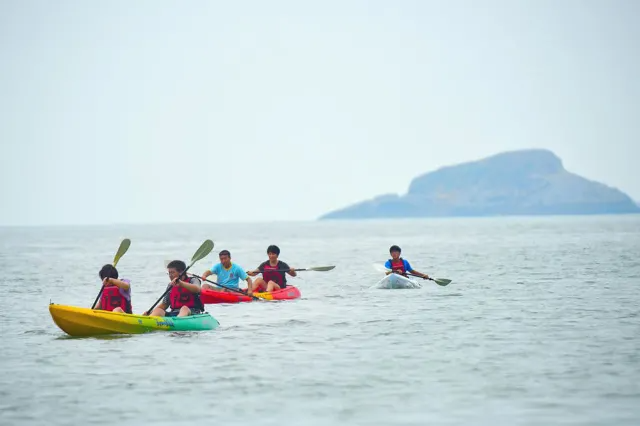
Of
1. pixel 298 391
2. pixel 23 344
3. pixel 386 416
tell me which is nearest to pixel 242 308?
pixel 23 344

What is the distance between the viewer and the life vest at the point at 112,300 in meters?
17.8

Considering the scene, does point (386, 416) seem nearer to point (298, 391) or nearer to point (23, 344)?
point (298, 391)

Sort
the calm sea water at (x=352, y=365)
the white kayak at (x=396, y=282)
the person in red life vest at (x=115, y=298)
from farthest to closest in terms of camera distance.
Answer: the white kayak at (x=396, y=282)
the person in red life vest at (x=115, y=298)
the calm sea water at (x=352, y=365)

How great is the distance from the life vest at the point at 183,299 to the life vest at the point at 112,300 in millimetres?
1109

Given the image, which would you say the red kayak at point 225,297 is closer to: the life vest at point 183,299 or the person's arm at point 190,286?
the life vest at point 183,299

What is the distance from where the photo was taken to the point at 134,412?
37.3 ft

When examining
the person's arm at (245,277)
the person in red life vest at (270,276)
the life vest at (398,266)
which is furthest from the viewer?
the life vest at (398,266)

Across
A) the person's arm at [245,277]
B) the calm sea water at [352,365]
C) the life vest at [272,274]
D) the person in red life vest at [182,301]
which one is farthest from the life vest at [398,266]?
the person in red life vest at [182,301]

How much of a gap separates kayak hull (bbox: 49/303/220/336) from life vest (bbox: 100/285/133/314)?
1.55ft

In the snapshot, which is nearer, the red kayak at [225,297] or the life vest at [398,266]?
the red kayak at [225,297]

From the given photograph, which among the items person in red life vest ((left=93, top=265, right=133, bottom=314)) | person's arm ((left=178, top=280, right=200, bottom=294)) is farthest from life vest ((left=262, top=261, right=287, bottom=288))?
person in red life vest ((left=93, top=265, right=133, bottom=314))

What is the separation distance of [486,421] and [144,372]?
18.9ft

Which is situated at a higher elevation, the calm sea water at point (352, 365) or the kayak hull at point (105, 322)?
the kayak hull at point (105, 322)

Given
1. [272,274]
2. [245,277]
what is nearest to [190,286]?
Result: [245,277]
